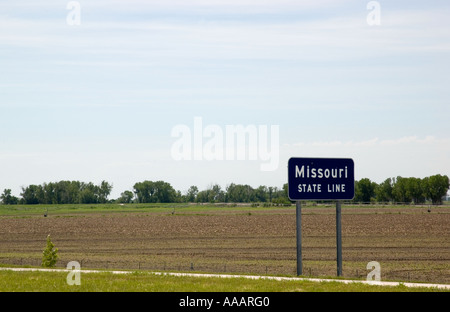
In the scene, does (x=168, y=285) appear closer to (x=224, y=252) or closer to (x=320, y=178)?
(x=320, y=178)

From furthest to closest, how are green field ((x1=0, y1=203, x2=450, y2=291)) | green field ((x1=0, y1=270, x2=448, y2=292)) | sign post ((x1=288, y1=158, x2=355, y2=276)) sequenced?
sign post ((x1=288, y1=158, x2=355, y2=276)) < green field ((x1=0, y1=203, x2=450, y2=291)) < green field ((x1=0, y1=270, x2=448, y2=292))

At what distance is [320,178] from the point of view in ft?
69.9

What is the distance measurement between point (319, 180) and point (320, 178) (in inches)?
2.8

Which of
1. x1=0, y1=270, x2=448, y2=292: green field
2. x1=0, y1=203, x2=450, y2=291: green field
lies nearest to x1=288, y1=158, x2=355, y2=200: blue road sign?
x1=0, y1=203, x2=450, y2=291: green field

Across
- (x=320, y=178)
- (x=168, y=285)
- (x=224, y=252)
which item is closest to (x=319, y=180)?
(x=320, y=178)

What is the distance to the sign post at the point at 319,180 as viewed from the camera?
2103 cm

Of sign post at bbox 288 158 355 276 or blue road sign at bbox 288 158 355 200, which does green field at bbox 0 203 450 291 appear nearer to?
sign post at bbox 288 158 355 276

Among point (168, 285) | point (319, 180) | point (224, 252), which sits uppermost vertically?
point (319, 180)

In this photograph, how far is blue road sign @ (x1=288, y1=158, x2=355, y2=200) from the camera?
21.0m

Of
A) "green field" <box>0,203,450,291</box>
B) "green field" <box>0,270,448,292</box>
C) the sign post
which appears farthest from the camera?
the sign post

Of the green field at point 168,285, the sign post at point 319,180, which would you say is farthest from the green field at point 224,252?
the sign post at point 319,180

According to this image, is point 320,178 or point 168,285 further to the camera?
point 320,178

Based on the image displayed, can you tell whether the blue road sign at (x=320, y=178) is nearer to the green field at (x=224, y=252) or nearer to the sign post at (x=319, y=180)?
the sign post at (x=319, y=180)

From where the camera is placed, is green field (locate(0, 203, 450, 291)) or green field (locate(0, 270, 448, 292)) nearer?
green field (locate(0, 270, 448, 292))
